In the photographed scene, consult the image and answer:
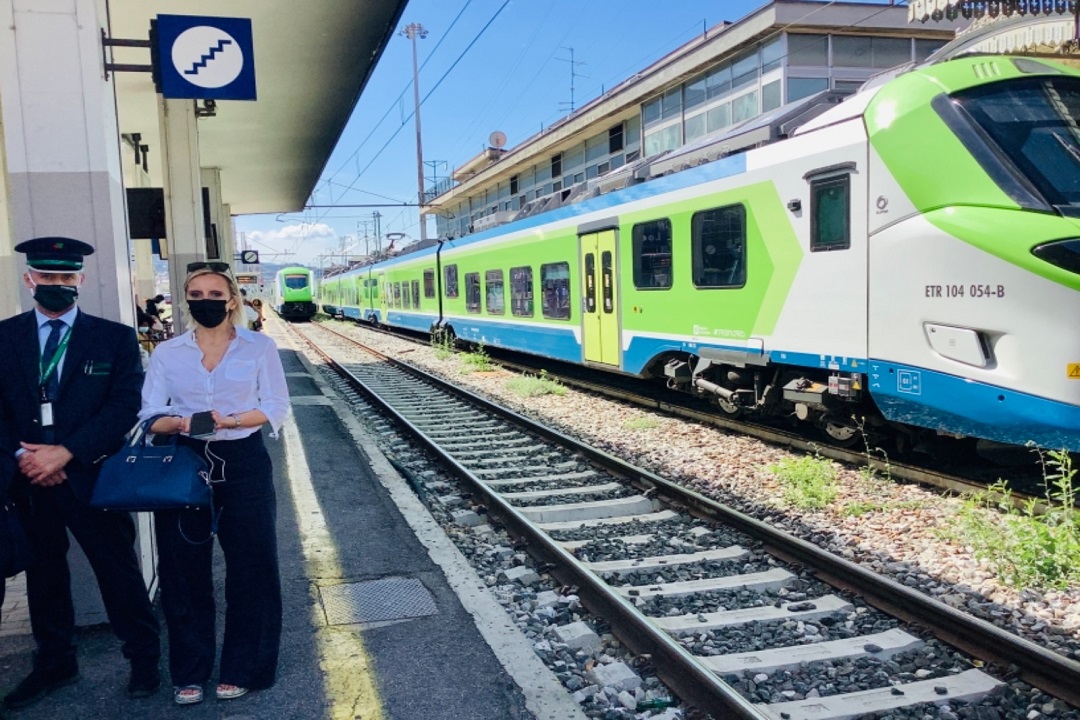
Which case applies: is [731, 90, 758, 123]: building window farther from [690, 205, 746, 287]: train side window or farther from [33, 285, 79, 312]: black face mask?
[33, 285, 79, 312]: black face mask

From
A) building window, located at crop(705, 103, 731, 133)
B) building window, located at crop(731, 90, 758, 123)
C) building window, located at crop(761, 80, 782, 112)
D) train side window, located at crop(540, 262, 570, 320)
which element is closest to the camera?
train side window, located at crop(540, 262, 570, 320)

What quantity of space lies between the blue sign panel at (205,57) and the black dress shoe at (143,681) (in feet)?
10.4

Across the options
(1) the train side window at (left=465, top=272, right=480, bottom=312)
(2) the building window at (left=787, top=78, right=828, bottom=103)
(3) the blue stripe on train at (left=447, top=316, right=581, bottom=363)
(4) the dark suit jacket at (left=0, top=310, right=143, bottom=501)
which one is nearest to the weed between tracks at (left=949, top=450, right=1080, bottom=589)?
(4) the dark suit jacket at (left=0, top=310, right=143, bottom=501)

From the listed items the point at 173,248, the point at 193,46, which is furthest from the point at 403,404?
the point at 193,46

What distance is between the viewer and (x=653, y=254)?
1045 centimetres

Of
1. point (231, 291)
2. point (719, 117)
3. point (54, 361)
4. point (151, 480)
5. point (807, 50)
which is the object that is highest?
point (807, 50)

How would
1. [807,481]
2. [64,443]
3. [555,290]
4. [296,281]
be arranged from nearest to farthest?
[64,443], [807,481], [555,290], [296,281]

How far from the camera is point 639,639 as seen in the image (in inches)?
164

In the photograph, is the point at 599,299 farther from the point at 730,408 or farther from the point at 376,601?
the point at 376,601

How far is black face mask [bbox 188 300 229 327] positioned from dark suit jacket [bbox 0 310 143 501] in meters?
0.42

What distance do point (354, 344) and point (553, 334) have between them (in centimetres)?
1383

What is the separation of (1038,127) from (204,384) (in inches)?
234

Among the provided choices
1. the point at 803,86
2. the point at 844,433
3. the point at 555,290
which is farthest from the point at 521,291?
the point at 803,86

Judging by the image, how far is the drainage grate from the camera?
4559 millimetres
